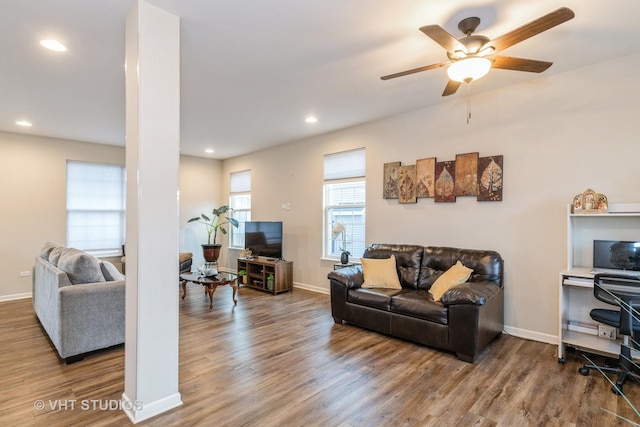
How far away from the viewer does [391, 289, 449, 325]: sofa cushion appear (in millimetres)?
3207

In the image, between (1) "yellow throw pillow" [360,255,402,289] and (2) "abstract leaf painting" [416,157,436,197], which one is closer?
(1) "yellow throw pillow" [360,255,402,289]

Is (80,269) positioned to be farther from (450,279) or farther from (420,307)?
(450,279)

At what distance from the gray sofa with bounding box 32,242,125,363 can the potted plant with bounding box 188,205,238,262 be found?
3.73 m

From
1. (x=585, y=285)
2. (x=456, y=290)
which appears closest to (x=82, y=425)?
(x=456, y=290)

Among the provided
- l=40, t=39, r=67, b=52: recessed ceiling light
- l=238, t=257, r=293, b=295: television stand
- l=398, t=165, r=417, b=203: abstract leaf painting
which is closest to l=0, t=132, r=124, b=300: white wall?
l=238, t=257, r=293, b=295: television stand

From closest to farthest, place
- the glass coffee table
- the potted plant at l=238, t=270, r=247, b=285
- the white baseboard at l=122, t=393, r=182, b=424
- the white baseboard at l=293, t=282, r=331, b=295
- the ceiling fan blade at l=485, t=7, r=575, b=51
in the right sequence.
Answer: the ceiling fan blade at l=485, t=7, r=575, b=51
the white baseboard at l=122, t=393, r=182, b=424
the glass coffee table
the white baseboard at l=293, t=282, r=331, b=295
the potted plant at l=238, t=270, r=247, b=285

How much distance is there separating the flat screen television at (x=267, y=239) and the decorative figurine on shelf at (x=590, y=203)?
4.31 metres

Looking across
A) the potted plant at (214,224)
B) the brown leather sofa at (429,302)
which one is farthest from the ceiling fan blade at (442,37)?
the potted plant at (214,224)

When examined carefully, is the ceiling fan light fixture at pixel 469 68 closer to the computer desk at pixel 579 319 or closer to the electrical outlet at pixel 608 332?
the computer desk at pixel 579 319

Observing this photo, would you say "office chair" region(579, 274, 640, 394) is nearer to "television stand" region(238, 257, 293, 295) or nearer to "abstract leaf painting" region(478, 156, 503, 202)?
"abstract leaf painting" region(478, 156, 503, 202)

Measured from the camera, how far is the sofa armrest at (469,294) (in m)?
3.02

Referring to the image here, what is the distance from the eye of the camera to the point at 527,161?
3.61 meters

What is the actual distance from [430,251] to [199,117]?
3.68 metres

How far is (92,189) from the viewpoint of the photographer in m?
6.25
